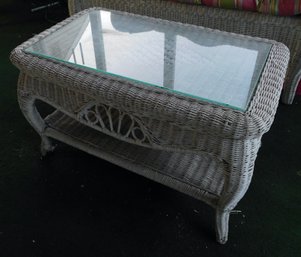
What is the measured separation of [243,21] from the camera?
1.37m

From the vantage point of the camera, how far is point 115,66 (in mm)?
875

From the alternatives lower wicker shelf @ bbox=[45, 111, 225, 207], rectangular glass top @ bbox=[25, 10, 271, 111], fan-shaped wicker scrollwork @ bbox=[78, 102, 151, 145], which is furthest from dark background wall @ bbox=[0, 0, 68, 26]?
fan-shaped wicker scrollwork @ bbox=[78, 102, 151, 145]

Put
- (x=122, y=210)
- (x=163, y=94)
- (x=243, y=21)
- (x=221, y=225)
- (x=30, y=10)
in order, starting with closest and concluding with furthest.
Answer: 1. (x=163, y=94)
2. (x=221, y=225)
3. (x=122, y=210)
4. (x=243, y=21)
5. (x=30, y=10)

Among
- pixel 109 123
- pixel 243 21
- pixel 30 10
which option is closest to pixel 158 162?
pixel 109 123

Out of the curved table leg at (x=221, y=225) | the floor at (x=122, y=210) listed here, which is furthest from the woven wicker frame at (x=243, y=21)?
the curved table leg at (x=221, y=225)

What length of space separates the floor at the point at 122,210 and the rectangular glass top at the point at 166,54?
0.44 m

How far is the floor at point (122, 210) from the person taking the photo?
36.5 inches

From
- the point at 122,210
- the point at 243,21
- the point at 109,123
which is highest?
the point at 243,21

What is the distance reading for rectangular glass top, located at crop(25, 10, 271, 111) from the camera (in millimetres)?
802

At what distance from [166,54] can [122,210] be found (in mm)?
527

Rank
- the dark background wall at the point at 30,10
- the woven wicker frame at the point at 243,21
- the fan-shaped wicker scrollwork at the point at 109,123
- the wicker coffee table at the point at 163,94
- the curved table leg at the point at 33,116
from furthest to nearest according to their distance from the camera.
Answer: the dark background wall at the point at 30,10 → the woven wicker frame at the point at 243,21 → the curved table leg at the point at 33,116 → the fan-shaped wicker scrollwork at the point at 109,123 → the wicker coffee table at the point at 163,94

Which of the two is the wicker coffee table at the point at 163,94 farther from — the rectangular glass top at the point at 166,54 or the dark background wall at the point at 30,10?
the dark background wall at the point at 30,10

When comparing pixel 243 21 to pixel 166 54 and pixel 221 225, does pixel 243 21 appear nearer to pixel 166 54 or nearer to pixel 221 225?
pixel 166 54

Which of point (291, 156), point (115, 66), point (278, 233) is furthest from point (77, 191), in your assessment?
point (291, 156)
